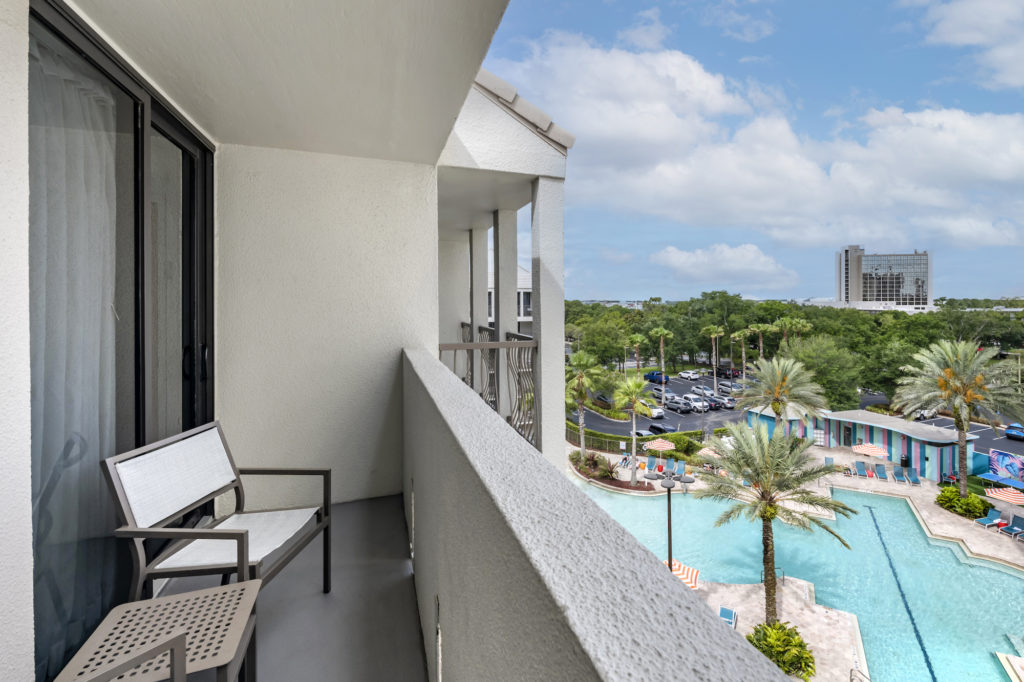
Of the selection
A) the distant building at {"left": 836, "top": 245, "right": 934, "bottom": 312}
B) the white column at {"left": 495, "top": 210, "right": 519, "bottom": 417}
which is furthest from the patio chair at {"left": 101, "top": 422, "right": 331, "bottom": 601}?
the distant building at {"left": 836, "top": 245, "right": 934, "bottom": 312}

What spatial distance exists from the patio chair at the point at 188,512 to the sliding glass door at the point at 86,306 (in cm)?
14

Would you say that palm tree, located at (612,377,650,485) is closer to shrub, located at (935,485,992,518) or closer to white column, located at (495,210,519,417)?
shrub, located at (935,485,992,518)

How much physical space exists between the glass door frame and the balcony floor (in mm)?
970

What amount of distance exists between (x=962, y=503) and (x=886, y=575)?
491 cm

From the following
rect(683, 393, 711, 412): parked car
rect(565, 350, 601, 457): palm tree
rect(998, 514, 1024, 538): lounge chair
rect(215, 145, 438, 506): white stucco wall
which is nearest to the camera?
rect(215, 145, 438, 506): white stucco wall

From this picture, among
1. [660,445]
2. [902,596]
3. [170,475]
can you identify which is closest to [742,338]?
[660,445]

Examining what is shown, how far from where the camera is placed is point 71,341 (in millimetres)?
1651

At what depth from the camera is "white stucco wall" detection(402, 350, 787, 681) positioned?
420 millimetres

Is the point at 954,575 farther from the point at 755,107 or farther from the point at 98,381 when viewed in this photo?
the point at 755,107

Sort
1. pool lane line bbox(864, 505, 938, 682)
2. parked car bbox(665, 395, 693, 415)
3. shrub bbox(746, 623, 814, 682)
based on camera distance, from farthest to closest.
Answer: parked car bbox(665, 395, 693, 415)
pool lane line bbox(864, 505, 938, 682)
shrub bbox(746, 623, 814, 682)

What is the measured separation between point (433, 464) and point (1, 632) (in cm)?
117

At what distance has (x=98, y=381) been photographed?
1789mm

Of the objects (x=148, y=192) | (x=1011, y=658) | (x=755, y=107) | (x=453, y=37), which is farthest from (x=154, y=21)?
(x=755, y=107)

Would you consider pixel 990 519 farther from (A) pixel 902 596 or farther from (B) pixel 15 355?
(B) pixel 15 355
